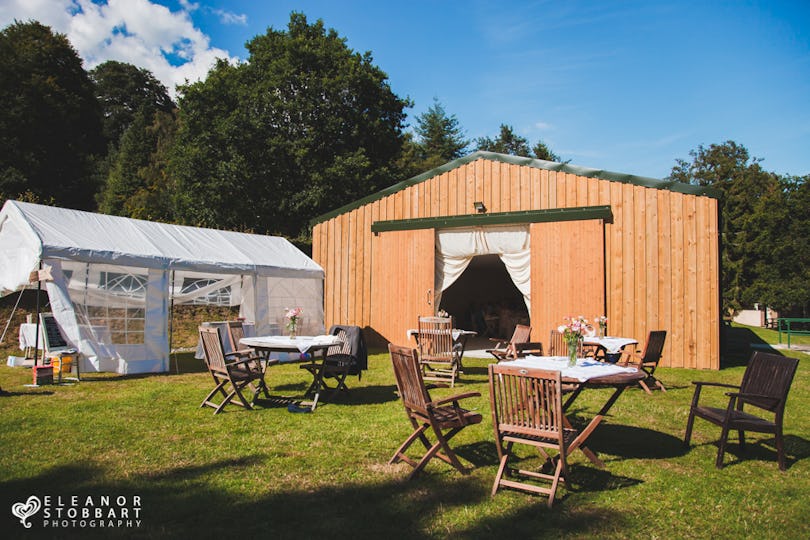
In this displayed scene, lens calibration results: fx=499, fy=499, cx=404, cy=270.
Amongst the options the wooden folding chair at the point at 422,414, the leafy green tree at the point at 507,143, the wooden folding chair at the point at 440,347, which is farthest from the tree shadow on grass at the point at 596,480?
the leafy green tree at the point at 507,143

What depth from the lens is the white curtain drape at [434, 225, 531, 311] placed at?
393 inches

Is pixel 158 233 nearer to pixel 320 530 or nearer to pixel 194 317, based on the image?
pixel 194 317

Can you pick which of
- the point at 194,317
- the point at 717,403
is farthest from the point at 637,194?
the point at 194,317

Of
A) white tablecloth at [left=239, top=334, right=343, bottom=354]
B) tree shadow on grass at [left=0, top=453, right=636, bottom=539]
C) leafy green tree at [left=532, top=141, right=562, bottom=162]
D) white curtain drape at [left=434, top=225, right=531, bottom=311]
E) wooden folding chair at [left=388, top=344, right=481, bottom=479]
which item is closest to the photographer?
tree shadow on grass at [left=0, top=453, right=636, bottom=539]

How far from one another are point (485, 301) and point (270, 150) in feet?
34.8

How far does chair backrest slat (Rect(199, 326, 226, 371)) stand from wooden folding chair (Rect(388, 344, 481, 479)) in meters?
2.60

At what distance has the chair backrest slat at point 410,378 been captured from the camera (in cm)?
Result: 345

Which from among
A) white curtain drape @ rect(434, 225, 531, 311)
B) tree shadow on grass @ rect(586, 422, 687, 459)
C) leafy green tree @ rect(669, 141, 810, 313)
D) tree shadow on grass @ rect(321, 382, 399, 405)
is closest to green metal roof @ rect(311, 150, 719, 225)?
white curtain drape @ rect(434, 225, 531, 311)

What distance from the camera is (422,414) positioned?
350 cm

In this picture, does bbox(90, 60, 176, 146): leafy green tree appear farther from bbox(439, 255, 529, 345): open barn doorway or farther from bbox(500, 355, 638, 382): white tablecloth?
bbox(500, 355, 638, 382): white tablecloth

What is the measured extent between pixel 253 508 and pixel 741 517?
2.81 metres

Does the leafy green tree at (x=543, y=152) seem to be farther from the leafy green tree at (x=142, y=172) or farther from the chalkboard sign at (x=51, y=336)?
the chalkboard sign at (x=51, y=336)

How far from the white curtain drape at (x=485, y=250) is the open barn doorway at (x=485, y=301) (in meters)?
3.02

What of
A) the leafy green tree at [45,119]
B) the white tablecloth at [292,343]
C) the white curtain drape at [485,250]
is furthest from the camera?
the leafy green tree at [45,119]
